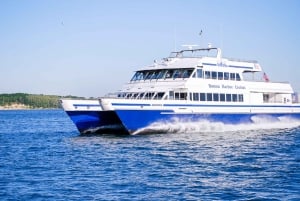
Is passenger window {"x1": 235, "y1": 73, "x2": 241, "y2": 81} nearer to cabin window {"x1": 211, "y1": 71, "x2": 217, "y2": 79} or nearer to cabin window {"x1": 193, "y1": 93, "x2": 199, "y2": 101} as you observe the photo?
cabin window {"x1": 211, "y1": 71, "x2": 217, "y2": 79}

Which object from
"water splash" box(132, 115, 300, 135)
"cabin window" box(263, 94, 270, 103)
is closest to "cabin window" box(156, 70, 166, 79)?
"water splash" box(132, 115, 300, 135)

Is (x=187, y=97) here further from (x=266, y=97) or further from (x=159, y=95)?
(x=266, y=97)

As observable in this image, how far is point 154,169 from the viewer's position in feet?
67.2

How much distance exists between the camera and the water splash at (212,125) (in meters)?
34.3

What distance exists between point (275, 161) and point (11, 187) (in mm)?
11901

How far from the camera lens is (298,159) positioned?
76.6 feet

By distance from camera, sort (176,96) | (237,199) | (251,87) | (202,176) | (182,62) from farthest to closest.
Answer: (251,87)
(182,62)
(176,96)
(202,176)
(237,199)

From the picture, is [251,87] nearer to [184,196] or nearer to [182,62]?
[182,62]

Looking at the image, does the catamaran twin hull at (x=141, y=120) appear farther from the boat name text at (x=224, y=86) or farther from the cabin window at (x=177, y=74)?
the cabin window at (x=177, y=74)

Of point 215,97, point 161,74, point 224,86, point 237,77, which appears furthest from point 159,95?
point 237,77

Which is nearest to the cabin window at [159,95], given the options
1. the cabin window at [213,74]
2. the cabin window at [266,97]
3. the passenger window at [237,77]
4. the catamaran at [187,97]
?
the catamaran at [187,97]

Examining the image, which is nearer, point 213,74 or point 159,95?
point 159,95

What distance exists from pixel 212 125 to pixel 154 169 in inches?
682

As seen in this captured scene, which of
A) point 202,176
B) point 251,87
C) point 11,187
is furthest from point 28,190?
point 251,87
